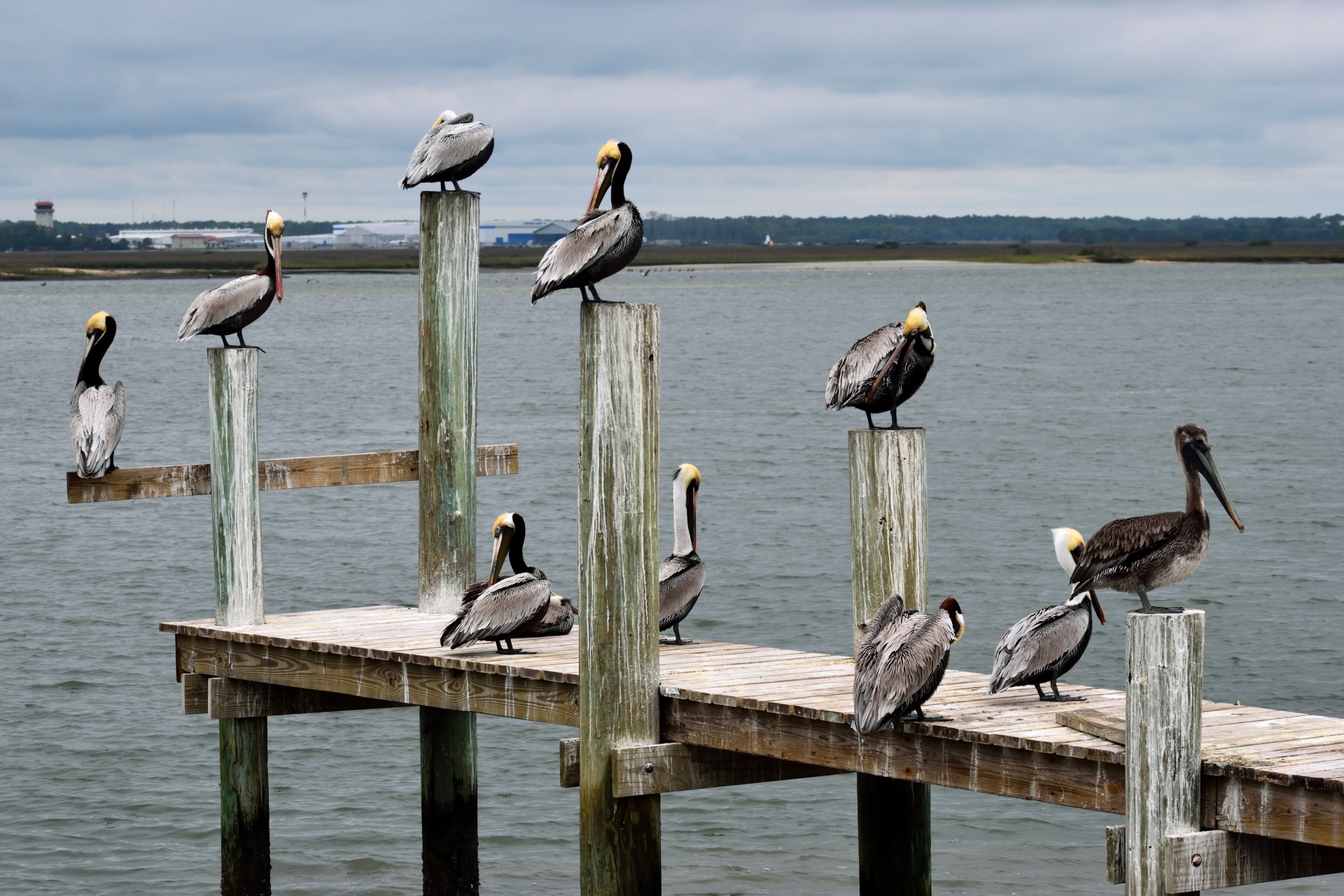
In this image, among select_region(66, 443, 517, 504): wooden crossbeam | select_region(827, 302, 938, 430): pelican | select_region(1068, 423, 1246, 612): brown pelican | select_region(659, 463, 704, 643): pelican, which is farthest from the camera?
select_region(66, 443, 517, 504): wooden crossbeam

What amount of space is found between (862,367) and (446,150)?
3030mm

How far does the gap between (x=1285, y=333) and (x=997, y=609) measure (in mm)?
49725

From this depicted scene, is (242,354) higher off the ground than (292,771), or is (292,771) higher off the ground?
(242,354)

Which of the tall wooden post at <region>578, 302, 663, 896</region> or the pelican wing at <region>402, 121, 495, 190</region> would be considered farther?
the pelican wing at <region>402, 121, 495, 190</region>

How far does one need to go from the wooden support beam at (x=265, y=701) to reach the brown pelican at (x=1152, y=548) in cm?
381

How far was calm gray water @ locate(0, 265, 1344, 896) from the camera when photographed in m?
11.6

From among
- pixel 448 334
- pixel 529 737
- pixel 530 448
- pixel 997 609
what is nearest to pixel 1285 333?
pixel 530 448

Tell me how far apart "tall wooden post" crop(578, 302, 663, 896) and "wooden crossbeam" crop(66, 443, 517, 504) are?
2094 mm

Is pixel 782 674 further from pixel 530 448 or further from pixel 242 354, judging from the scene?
pixel 530 448

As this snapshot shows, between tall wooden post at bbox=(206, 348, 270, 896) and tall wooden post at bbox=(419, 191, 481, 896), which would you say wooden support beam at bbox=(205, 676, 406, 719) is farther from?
tall wooden post at bbox=(419, 191, 481, 896)

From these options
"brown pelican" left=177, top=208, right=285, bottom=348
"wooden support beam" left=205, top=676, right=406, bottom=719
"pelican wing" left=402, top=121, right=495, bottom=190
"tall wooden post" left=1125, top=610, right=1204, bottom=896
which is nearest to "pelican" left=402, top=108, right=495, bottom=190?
"pelican wing" left=402, top=121, right=495, bottom=190

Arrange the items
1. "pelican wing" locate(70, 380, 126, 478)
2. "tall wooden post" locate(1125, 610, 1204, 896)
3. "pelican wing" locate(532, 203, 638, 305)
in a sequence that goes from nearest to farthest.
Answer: "tall wooden post" locate(1125, 610, 1204, 896)
"pelican wing" locate(532, 203, 638, 305)
"pelican wing" locate(70, 380, 126, 478)

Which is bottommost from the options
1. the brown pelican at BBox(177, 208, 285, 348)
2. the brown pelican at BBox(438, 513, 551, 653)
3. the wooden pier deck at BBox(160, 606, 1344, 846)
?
the wooden pier deck at BBox(160, 606, 1344, 846)

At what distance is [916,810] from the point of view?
7.75m
